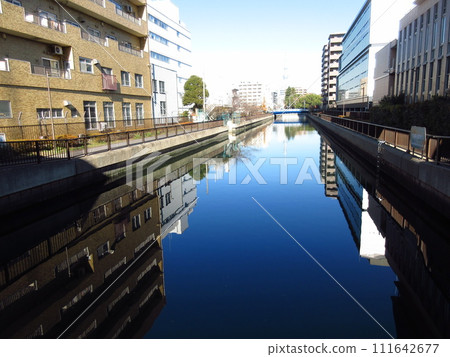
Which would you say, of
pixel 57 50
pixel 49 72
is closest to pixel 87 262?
pixel 49 72

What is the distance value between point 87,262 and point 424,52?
109 ft

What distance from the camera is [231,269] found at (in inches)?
308

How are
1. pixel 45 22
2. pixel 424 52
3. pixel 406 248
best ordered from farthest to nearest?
pixel 424 52 < pixel 45 22 < pixel 406 248

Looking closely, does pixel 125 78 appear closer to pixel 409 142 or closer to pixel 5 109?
pixel 5 109

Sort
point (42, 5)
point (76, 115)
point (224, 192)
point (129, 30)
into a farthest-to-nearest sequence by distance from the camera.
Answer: point (129, 30) → point (76, 115) → point (42, 5) → point (224, 192)

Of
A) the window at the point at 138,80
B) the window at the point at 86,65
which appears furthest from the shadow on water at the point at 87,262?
the window at the point at 138,80

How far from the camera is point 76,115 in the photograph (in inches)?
925

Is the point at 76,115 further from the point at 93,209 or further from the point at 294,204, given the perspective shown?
Answer: the point at 294,204

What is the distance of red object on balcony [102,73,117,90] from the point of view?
1030 inches

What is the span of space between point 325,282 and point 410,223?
5075mm

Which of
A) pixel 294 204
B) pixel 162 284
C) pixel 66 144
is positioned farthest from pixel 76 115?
pixel 162 284

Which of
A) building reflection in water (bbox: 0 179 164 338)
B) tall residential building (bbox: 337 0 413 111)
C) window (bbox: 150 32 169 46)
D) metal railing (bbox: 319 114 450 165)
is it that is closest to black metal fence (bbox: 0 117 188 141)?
building reflection in water (bbox: 0 179 164 338)

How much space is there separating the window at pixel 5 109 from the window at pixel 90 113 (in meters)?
5.72

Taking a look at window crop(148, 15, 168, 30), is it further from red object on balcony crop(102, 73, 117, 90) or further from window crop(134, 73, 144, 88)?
red object on balcony crop(102, 73, 117, 90)
